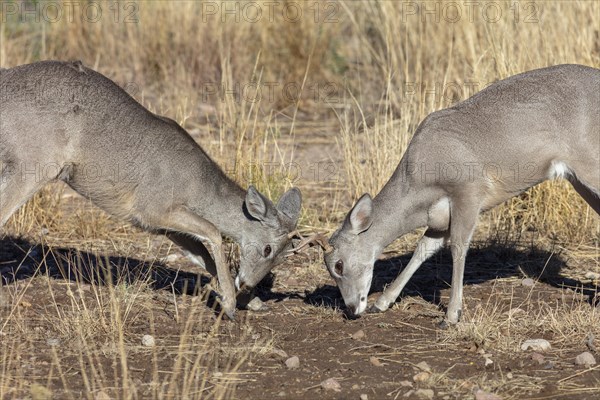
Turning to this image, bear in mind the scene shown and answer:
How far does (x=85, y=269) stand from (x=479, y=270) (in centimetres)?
366

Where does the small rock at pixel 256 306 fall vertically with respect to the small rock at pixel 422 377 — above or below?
below

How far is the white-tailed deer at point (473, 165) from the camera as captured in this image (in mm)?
7824

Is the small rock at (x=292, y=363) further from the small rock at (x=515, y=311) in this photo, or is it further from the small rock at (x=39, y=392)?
the small rock at (x=515, y=311)

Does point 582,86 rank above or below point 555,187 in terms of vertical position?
above

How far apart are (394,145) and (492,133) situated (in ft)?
8.36

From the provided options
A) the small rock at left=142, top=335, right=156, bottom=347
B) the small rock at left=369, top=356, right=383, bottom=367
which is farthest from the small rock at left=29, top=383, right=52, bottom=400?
the small rock at left=369, top=356, right=383, bottom=367

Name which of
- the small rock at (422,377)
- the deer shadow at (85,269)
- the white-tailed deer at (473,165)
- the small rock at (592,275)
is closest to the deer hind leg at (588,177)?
the white-tailed deer at (473,165)

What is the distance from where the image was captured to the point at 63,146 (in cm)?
780

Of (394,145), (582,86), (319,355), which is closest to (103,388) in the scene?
(319,355)

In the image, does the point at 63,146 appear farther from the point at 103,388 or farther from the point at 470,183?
the point at 470,183

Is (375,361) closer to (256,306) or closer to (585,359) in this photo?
(585,359)

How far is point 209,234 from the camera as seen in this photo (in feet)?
26.1

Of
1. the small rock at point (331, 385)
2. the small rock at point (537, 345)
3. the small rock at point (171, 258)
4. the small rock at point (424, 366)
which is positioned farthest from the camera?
the small rock at point (171, 258)

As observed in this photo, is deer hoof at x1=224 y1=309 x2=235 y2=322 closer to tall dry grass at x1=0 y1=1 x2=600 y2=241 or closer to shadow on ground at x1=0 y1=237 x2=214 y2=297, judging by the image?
shadow on ground at x1=0 y1=237 x2=214 y2=297
